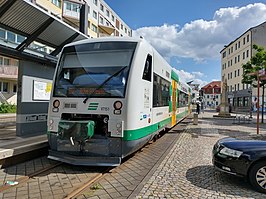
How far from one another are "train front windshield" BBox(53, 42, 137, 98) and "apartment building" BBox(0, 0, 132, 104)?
→ 3.21 metres

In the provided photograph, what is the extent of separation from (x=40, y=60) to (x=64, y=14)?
33.0 meters

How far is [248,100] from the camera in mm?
50188

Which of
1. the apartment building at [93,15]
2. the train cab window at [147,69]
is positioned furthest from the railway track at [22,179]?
the apartment building at [93,15]

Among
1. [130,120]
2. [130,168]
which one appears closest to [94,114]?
[130,120]

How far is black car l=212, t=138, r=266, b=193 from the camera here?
194 inches

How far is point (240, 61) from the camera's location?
55562 mm

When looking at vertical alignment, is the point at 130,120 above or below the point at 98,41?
below

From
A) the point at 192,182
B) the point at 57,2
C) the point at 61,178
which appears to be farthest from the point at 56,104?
the point at 57,2

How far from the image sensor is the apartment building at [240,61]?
161 feet

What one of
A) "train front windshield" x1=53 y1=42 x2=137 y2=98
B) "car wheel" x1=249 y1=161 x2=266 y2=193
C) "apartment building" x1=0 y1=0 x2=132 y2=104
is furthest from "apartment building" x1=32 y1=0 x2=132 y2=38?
"car wheel" x1=249 y1=161 x2=266 y2=193

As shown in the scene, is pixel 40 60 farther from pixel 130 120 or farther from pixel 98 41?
pixel 130 120

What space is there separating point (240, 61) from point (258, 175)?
55.7 m

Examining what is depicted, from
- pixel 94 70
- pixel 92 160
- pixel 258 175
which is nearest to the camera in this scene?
pixel 258 175

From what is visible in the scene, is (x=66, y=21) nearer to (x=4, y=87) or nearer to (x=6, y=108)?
(x=4, y=87)
